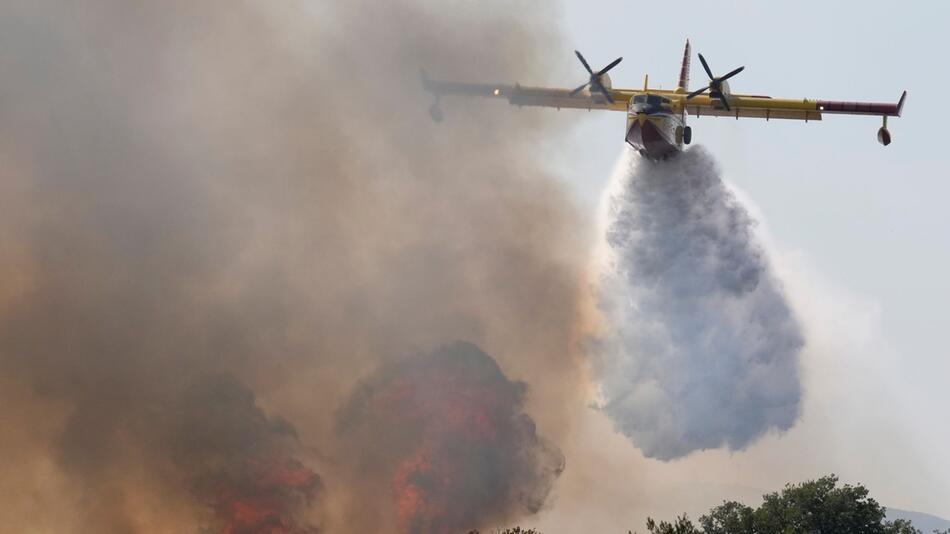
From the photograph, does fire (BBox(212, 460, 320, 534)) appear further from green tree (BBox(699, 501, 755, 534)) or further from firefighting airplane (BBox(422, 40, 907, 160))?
green tree (BBox(699, 501, 755, 534))

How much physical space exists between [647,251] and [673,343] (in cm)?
481

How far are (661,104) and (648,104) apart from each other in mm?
758

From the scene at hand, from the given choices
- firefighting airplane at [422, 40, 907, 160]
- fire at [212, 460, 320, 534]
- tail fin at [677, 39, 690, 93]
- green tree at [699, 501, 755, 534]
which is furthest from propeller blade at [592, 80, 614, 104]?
green tree at [699, 501, 755, 534]

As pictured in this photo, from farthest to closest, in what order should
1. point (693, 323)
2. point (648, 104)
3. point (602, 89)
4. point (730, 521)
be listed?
point (730, 521) → point (693, 323) → point (602, 89) → point (648, 104)

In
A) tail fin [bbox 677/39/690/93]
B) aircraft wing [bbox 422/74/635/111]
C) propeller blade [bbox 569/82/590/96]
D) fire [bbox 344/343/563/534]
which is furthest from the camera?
tail fin [bbox 677/39/690/93]

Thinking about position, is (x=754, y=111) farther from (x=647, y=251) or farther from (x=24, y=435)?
(x=24, y=435)

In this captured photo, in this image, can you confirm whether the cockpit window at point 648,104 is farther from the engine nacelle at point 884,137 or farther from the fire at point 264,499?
the fire at point 264,499

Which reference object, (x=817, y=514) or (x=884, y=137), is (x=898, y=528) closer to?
(x=817, y=514)

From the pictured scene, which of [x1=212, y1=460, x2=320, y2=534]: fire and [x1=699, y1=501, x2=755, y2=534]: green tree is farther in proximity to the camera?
[x1=699, y1=501, x2=755, y2=534]: green tree

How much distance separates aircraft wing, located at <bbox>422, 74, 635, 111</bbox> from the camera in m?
61.1

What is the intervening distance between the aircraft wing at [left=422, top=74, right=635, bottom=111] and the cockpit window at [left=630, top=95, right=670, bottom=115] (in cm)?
372

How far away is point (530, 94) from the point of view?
62281 mm

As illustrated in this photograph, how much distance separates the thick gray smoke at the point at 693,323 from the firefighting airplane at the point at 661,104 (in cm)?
277

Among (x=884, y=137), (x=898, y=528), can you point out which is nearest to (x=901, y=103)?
(x=884, y=137)
